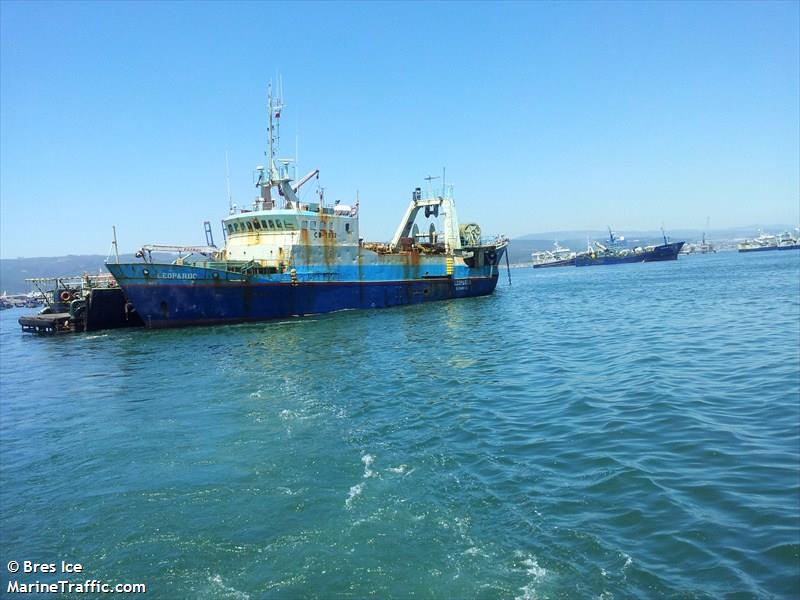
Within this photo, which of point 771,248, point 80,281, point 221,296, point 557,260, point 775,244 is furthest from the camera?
point 557,260

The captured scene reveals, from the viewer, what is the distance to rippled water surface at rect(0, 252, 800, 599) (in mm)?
5676

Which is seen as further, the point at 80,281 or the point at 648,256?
the point at 648,256

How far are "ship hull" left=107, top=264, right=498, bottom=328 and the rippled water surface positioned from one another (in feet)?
41.2

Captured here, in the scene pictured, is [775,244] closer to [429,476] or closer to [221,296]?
[221,296]

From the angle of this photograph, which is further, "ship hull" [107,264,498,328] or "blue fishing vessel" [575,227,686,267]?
"blue fishing vessel" [575,227,686,267]

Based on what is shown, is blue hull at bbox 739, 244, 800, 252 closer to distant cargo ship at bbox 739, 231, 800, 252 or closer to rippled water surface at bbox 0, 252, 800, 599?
distant cargo ship at bbox 739, 231, 800, 252

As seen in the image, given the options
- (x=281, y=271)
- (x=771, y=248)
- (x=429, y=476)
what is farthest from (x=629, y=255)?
(x=429, y=476)

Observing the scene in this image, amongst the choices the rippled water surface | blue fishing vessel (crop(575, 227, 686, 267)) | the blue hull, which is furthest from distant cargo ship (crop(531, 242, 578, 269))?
the rippled water surface

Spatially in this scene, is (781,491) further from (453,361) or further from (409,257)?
(409,257)

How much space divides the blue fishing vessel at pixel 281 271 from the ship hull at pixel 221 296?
0.06 metres

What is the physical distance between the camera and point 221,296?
31844 mm

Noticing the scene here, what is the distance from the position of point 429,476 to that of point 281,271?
27.4 meters

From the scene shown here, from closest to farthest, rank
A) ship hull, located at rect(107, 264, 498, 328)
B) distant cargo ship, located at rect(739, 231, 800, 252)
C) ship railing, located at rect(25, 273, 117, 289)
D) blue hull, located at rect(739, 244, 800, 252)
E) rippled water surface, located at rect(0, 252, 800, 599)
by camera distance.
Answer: rippled water surface, located at rect(0, 252, 800, 599) → ship hull, located at rect(107, 264, 498, 328) → ship railing, located at rect(25, 273, 117, 289) → blue hull, located at rect(739, 244, 800, 252) → distant cargo ship, located at rect(739, 231, 800, 252)

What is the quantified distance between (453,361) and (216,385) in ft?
26.6
